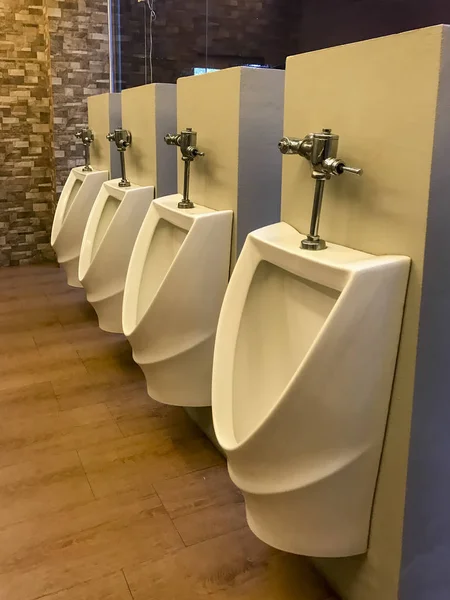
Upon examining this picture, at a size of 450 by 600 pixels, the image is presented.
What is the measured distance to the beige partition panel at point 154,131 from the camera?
80.0 inches

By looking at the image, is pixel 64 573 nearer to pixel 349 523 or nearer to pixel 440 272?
pixel 349 523

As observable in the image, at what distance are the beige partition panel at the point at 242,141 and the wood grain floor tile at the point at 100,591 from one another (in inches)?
33.3

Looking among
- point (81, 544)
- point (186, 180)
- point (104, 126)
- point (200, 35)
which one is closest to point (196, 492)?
point (81, 544)

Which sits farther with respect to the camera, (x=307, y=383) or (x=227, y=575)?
(x=227, y=575)

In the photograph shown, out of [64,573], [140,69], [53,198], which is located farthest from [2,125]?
[64,573]

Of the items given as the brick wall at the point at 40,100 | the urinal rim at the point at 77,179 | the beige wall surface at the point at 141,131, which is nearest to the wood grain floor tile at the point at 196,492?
the beige wall surface at the point at 141,131


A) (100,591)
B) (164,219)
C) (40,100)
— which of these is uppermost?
(40,100)

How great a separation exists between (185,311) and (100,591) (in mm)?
696

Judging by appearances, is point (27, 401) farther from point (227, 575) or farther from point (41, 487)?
point (227, 575)

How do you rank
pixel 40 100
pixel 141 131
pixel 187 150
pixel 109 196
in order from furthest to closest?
pixel 40 100 → pixel 109 196 → pixel 141 131 → pixel 187 150

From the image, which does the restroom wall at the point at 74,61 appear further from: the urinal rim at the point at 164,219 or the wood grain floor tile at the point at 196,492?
the wood grain floor tile at the point at 196,492

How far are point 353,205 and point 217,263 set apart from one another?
55 cm

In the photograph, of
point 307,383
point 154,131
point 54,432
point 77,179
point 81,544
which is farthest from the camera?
point 77,179

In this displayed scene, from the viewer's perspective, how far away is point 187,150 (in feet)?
5.47
